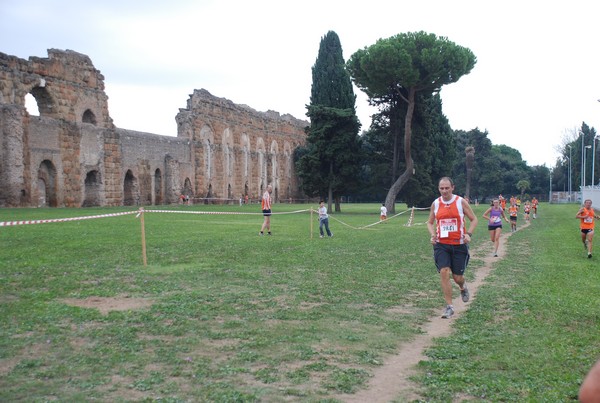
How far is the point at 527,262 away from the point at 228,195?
43969 millimetres

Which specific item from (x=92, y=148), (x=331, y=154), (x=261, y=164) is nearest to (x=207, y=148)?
(x=261, y=164)

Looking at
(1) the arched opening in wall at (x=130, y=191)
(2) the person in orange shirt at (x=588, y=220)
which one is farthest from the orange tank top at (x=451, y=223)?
(1) the arched opening in wall at (x=130, y=191)

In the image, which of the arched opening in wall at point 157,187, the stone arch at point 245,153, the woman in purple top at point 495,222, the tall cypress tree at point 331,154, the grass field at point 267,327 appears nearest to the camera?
the grass field at point 267,327

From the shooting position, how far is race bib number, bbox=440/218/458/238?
780cm

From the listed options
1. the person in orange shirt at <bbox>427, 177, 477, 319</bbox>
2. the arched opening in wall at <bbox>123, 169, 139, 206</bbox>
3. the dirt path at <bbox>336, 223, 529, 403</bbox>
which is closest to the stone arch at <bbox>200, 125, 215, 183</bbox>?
the arched opening in wall at <bbox>123, 169, 139, 206</bbox>

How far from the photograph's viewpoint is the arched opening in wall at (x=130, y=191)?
138 ft

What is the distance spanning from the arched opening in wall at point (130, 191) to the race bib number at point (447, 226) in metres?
36.9

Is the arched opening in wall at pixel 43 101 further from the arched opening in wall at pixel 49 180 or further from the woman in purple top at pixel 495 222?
the woman in purple top at pixel 495 222

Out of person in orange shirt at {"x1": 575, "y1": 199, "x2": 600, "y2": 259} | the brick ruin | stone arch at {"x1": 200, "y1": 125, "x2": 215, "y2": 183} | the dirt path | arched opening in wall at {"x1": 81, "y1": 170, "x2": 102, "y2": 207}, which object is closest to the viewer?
the dirt path

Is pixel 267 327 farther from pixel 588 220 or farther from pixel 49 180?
pixel 49 180

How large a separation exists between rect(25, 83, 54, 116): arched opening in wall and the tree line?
56.5 feet

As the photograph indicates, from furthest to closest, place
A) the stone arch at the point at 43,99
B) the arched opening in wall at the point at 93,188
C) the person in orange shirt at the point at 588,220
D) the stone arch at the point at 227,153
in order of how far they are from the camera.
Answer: the stone arch at the point at 227,153 < the arched opening in wall at the point at 93,188 < the stone arch at the point at 43,99 < the person in orange shirt at the point at 588,220

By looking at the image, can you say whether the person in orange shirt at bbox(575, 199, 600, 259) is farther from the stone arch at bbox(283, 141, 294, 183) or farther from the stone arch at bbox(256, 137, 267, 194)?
the stone arch at bbox(283, 141, 294, 183)

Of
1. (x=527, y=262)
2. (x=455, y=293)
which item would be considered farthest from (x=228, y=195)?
(x=455, y=293)
